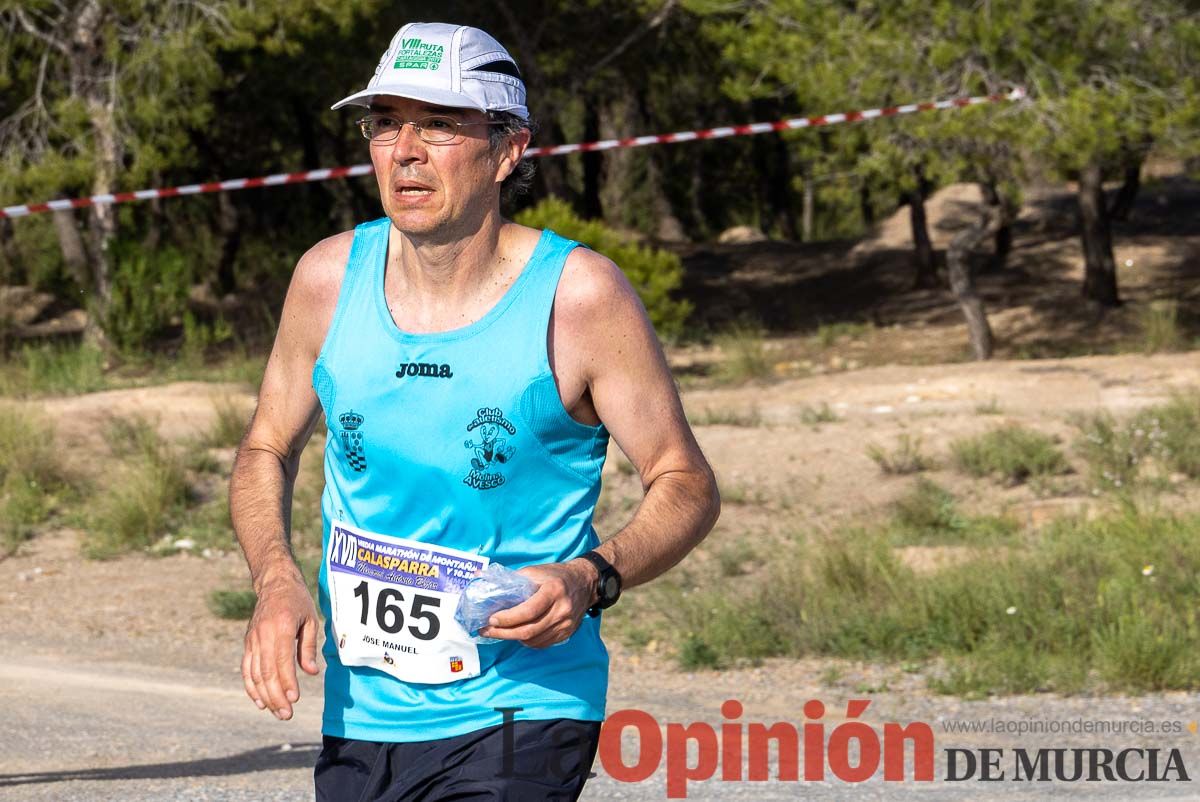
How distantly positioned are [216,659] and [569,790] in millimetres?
6195

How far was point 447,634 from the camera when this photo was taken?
2699 millimetres

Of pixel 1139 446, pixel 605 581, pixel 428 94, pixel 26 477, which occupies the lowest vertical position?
pixel 1139 446

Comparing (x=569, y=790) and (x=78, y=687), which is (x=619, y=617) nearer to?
(x=78, y=687)

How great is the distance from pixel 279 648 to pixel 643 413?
2.18ft

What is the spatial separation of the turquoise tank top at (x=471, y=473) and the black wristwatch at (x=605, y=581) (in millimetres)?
121

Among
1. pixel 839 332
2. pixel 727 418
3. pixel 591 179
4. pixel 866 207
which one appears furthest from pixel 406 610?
pixel 866 207

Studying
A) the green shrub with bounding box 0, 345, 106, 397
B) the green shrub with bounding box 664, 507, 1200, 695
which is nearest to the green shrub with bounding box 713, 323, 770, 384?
the green shrub with bounding box 0, 345, 106, 397

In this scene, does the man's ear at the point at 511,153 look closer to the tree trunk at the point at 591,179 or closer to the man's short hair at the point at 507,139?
the man's short hair at the point at 507,139

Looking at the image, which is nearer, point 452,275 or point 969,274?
point 452,275

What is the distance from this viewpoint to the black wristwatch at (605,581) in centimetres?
261

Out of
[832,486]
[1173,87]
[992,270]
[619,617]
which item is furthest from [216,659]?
[992,270]

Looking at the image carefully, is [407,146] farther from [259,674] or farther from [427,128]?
[259,674]

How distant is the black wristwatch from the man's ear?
2.16ft

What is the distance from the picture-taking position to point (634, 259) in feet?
59.4
